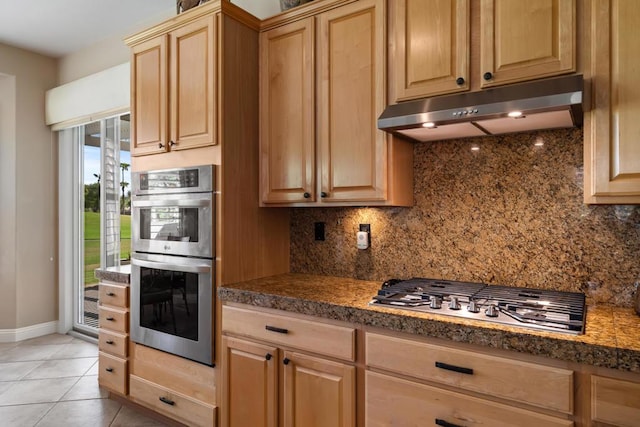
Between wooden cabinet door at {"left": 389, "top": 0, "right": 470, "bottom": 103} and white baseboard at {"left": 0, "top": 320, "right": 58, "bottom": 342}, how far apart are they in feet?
15.1

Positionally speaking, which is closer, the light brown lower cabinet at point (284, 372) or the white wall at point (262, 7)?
the light brown lower cabinet at point (284, 372)

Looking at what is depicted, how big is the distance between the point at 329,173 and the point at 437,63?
762mm

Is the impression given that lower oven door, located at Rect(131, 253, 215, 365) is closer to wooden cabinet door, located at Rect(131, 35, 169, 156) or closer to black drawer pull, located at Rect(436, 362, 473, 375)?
wooden cabinet door, located at Rect(131, 35, 169, 156)

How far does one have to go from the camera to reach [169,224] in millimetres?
2512

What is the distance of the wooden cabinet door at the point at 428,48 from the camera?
6.01 ft

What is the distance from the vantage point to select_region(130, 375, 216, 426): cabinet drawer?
2.34m

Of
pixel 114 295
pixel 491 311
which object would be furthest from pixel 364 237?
pixel 114 295

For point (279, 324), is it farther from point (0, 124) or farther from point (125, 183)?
point (0, 124)

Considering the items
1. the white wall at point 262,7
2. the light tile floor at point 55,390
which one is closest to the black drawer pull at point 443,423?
the light tile floor at point 55,390

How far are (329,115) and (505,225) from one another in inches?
42.2

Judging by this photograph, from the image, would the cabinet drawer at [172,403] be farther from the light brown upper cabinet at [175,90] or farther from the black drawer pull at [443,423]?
the light brown upper cabinet at [175,90]

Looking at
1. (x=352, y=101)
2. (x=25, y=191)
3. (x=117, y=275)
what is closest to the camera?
(x=352, y=101)

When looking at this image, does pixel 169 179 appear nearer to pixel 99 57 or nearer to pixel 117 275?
pixel 117 275

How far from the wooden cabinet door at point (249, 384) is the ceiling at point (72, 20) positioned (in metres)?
2.83
